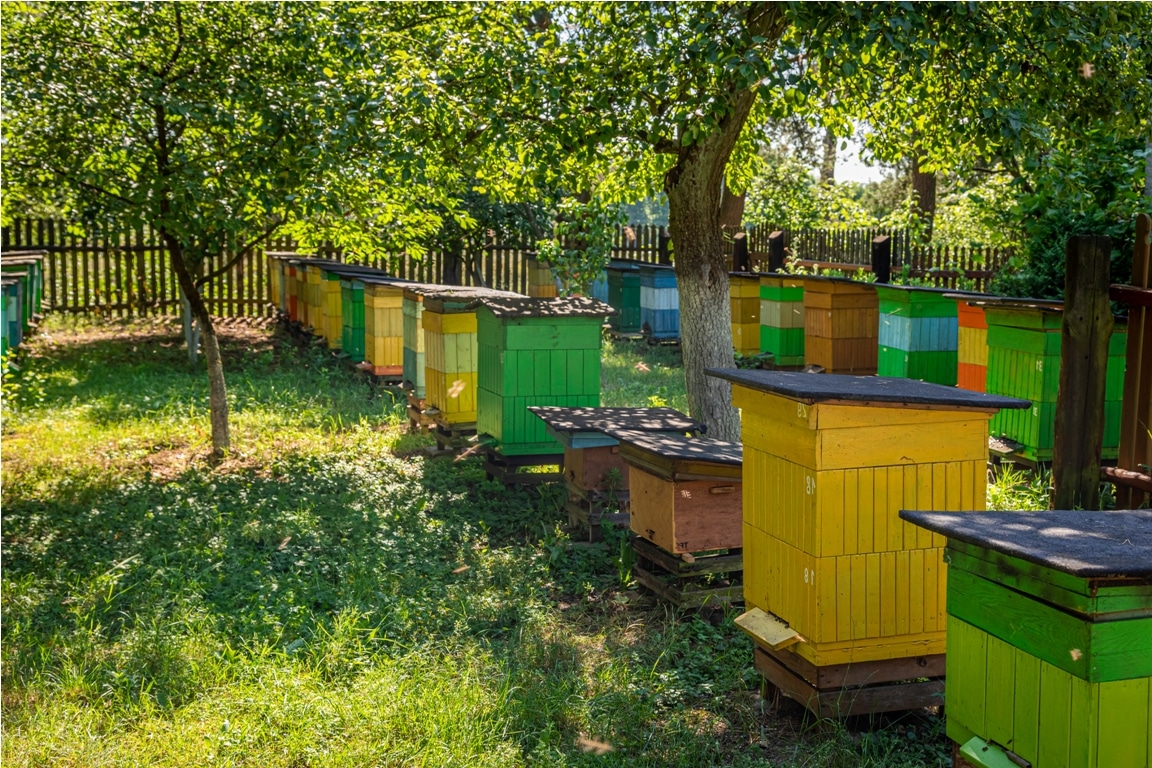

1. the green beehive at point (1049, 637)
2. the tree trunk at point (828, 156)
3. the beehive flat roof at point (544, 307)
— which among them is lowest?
the green beehive at point (1049, 637)

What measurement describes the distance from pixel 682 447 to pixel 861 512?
156cm

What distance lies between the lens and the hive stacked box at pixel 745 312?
1337 cm

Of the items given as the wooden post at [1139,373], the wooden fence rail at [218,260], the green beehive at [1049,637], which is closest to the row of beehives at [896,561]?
the green beehive at [1049,637]

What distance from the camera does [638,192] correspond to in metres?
9.30

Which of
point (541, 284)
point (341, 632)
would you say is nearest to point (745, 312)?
point (541, 284)

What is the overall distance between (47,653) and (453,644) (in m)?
1.75

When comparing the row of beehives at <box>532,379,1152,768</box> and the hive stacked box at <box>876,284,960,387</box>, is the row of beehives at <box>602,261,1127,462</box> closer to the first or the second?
the hive stacked box at <box>876,284,960,387</box>

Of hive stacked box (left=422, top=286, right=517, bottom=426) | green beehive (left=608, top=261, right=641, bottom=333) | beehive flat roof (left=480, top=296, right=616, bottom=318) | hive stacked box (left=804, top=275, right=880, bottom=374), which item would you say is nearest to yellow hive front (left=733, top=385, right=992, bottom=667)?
beehive flat roof (left=480, top=296, right=616, bottom=318)

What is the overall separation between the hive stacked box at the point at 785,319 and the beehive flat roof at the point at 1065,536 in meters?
9.19

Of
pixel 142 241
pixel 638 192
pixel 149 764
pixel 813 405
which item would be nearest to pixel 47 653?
pixel 149 764

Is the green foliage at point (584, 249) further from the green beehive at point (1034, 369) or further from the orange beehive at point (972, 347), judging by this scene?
the green beehive at point (1034, 369)

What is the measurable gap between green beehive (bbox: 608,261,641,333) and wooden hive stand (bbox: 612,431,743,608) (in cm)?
1103

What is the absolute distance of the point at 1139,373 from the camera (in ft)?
17.2

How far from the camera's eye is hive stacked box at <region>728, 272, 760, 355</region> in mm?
13367
